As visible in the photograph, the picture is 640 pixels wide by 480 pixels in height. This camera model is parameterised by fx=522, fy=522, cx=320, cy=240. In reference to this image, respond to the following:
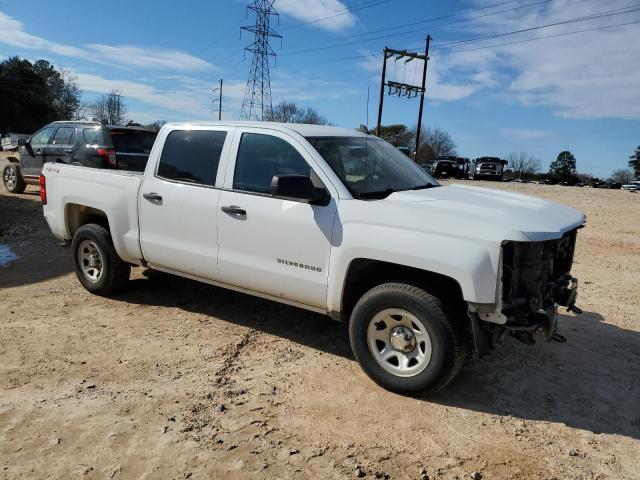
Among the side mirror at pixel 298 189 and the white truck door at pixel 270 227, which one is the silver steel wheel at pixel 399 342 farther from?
the side mirror at pixel 298 189

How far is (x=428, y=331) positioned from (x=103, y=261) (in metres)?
3.77

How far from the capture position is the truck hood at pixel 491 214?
3.41 metres

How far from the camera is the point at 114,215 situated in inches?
215

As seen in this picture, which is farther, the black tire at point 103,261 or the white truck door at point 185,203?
the black tire at point 103,261

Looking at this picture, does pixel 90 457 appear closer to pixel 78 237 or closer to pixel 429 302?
pixel 429 302

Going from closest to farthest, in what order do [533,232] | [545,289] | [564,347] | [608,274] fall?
1. [533,232]
2. [545,289]
3. [564,347]
4. [608,274]

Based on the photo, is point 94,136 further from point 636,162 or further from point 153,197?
point 636,162

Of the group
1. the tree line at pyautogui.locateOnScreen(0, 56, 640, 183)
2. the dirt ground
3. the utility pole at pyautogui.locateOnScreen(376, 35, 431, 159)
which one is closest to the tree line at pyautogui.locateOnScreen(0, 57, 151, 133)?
the tree line at pyautogui.locateOnScreen(0, 56, 640, 183)

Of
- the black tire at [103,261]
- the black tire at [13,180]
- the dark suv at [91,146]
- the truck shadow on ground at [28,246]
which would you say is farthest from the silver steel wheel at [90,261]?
the black tire at [13,180]

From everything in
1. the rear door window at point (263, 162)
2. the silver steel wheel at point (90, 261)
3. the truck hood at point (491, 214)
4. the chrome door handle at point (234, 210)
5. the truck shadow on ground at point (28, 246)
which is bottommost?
the truck shadow on ground at point (28, 246)

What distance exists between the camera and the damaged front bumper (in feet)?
11.4

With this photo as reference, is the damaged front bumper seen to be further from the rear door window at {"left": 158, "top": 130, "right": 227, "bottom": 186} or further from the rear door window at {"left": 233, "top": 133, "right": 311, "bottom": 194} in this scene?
the rear door window at {"left": 158, "top": 130, "right": 227, "bottom": 186}

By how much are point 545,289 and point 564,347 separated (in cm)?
133

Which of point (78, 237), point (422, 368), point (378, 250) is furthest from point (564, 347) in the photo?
point (78, 237)
